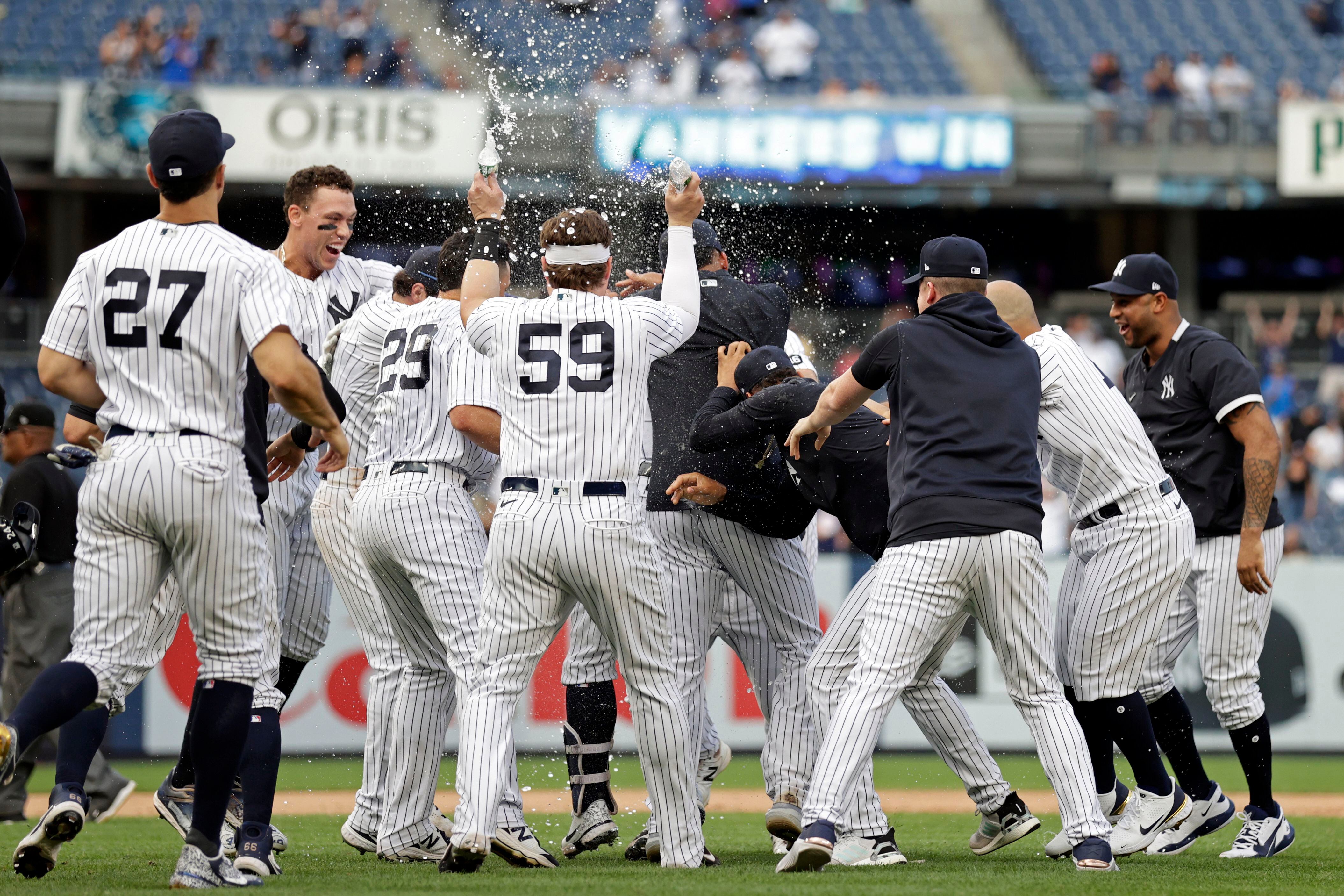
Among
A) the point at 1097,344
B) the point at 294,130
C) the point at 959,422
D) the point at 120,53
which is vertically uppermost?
the point at 120,53

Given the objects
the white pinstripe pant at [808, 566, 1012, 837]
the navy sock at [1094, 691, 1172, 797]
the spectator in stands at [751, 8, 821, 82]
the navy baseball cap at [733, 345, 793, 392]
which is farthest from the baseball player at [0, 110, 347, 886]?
the spectator in stands at [751, 8, 821, 82]

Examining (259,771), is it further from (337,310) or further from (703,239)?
(703,239)

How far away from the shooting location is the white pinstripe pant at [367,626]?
6.19 meters

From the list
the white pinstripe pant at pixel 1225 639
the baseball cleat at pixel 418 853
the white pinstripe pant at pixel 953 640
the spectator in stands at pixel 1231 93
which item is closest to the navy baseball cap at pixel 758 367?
the white pinstripe pant at pixel 953 640

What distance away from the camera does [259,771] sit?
18.1 ft

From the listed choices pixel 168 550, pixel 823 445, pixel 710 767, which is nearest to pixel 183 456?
pixel 168 550

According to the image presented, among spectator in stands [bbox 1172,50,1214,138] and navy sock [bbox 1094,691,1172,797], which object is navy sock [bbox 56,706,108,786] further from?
spectator in stands [bbox 1172,50,1214,138]

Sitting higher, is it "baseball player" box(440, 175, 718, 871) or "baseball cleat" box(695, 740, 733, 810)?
"baseball player" box(440, 175, 718, 871)

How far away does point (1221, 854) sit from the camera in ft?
20.7

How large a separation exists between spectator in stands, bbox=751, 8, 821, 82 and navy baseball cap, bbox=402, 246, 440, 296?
1452 cm

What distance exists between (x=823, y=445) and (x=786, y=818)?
1432 mm

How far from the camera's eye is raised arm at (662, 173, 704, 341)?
5.44m

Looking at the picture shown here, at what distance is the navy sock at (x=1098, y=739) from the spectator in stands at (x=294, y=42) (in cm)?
1523

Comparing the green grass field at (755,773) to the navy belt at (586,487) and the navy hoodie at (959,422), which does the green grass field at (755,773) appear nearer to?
the navy hoodie at (959,422)
